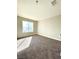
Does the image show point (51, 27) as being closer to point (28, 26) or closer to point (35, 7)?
point (28, 26)

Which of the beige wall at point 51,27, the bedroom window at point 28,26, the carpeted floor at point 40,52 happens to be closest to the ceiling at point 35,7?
the carpeted floor at point 40,52

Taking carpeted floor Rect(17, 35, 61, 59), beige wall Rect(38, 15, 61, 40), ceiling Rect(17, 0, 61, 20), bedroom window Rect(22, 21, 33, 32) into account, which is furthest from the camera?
bedroom window Rect(22, 21, 33, 32)

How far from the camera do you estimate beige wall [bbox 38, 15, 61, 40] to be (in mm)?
8625

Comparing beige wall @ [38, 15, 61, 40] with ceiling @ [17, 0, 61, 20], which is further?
beige wall @ [38, 15, 61, 40]

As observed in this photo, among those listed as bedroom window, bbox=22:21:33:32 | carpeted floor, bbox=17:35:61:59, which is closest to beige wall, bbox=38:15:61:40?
bedroom window, bbox=22:21:33:32

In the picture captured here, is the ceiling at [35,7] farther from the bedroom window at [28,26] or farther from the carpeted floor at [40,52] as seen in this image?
the bedroom window at [28,26]

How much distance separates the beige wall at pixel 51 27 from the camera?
8625 millimetres

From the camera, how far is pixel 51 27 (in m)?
9.38

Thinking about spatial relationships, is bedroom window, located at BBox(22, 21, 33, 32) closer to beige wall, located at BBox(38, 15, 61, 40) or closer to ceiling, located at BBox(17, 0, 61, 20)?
beige wall, located at BBox(38, 15, 61, 40)

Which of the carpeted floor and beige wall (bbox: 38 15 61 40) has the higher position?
beige wall (bbox: 38 15 61 40)

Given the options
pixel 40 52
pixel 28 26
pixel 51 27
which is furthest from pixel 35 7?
pixel 28 26
